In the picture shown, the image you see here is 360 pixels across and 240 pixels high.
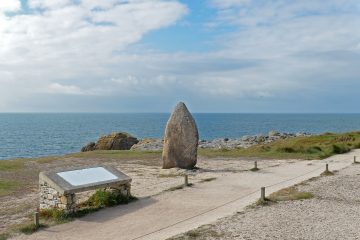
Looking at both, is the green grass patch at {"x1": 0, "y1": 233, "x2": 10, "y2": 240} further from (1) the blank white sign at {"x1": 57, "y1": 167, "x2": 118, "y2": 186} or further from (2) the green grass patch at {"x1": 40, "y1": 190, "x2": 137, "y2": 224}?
(1) the blank white sign at {"x1": 57, "y1": 167, "x2": 118, "y2": 186}

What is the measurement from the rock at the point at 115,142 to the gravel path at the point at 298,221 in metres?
37.7

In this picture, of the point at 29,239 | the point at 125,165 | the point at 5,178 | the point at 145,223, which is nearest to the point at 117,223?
the point at 145,223

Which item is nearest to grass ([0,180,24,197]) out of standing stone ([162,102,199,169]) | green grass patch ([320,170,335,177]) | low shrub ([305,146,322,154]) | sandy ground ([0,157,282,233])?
sandy ground ([0,157,282,233])

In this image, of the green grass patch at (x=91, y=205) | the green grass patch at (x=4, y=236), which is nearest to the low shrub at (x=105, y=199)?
the green grass patch at (x=91, y=205)

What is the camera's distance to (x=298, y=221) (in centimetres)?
1536

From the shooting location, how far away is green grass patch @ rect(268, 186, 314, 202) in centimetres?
1888

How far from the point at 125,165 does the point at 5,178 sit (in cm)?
807

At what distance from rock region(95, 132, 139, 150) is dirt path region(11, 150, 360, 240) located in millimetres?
32011

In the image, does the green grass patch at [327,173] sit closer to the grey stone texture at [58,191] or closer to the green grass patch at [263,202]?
the green grass patch at [263,202]

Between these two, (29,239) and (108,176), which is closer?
(29,239)

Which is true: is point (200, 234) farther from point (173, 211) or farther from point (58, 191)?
point (58, 191)

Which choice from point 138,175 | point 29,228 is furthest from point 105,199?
point 138,175

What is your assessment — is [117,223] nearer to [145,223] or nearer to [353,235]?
[145,223]

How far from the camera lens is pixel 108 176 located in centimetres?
1848
